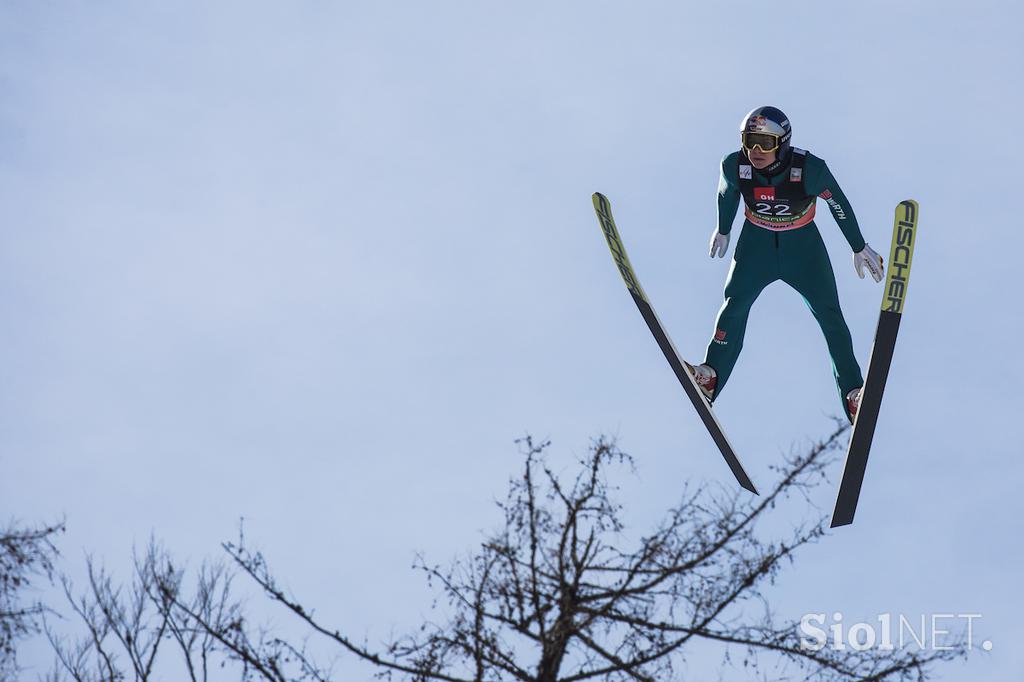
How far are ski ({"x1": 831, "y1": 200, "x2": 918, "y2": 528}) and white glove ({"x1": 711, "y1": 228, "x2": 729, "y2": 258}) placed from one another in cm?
143

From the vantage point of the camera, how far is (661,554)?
1106cm

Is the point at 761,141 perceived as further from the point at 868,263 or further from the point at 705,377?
the point at 705,377

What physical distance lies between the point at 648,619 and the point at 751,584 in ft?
2.37

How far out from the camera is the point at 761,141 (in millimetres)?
11328

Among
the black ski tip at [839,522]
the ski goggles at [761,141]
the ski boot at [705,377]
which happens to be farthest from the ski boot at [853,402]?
the ski goggles at [761,141]

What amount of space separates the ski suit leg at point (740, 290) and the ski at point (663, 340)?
254mm

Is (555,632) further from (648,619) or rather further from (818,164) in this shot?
(818,164)

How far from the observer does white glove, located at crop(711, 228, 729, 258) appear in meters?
12.1

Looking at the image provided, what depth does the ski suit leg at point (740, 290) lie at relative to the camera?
39.1ft

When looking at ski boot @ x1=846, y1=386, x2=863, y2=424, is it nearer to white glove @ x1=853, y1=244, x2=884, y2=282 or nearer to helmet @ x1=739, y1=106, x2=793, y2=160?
white glove @ x1=853, y1=244, x2=884, y2=282

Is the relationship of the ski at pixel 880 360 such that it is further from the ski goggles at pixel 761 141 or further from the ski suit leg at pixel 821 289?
the ski goggles at pixel 761 141

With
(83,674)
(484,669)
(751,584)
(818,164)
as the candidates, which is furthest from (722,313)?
(83,674)

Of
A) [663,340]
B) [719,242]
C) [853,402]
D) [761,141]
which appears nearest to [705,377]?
[663,340]

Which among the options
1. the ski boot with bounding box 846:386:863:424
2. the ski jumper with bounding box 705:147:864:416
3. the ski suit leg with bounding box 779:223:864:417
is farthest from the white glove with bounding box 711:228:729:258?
the ski boot with bounding box 846:386:863:424
